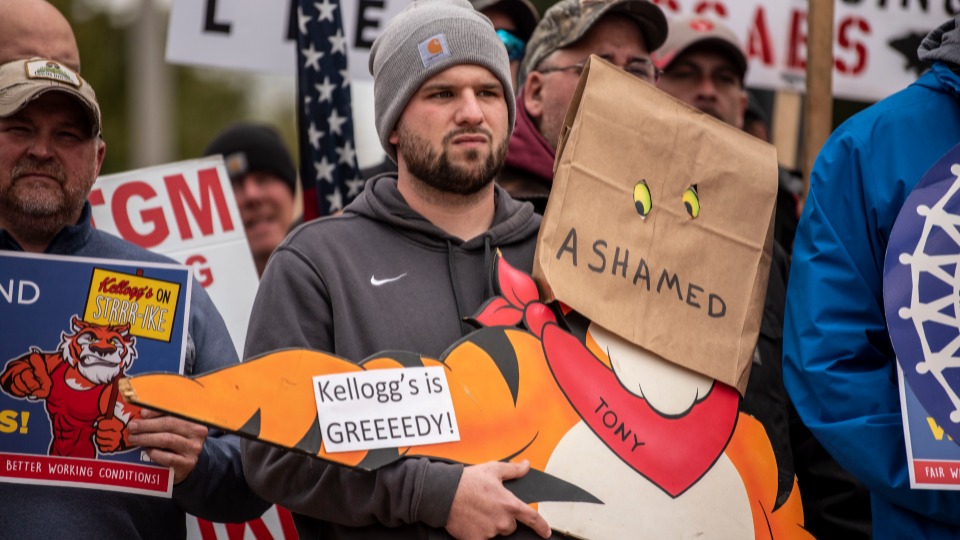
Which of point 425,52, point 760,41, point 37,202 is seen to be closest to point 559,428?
point 425,52

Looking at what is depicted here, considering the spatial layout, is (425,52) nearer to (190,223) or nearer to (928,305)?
(928,305)

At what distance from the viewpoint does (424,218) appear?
3430 mm

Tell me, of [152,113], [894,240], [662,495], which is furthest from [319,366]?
[152,113]

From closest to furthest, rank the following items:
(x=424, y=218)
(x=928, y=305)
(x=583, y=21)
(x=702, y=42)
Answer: (x=928, y=305) < (x=424, y=218) < (x=583, y=21) < (x=702, y=42)

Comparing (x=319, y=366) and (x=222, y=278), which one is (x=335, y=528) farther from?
(x=222, y=278)

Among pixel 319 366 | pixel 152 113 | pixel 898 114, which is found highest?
pixel 898 114

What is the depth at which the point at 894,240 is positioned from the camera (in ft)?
10.3

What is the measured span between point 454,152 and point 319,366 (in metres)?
0.70

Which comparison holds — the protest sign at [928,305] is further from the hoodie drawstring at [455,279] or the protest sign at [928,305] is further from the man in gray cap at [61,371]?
the man in gray cap at [61,371]

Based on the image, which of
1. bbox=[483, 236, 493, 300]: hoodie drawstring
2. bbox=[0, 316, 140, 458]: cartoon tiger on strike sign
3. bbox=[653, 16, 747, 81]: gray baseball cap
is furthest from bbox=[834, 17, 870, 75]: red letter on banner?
bbox=[0, 316, 140, 458]: cartoon tiger on strike sign

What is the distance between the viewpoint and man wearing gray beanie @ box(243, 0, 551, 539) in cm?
300

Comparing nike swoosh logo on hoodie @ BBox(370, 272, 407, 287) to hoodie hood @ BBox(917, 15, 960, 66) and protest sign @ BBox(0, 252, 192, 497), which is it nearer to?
protest sign @ BBox(0, 252, 192, 497)

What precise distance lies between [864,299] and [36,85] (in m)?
2.12

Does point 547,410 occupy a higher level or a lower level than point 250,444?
higher
